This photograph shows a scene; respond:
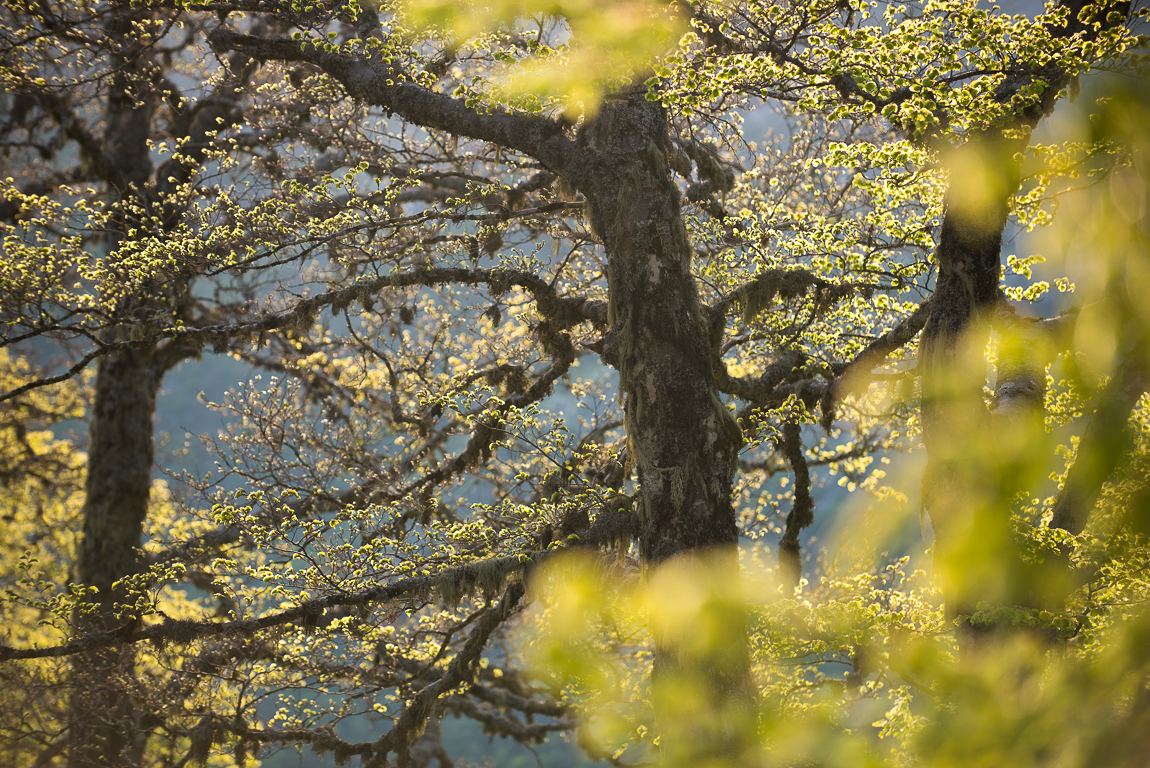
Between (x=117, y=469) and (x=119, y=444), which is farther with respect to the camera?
(x=119, y=444)

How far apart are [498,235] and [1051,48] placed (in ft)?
17.6

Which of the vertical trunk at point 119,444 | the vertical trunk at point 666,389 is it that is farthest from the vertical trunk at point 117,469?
the vertical trunk at point 666,389

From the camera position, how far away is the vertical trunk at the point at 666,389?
5.05 m

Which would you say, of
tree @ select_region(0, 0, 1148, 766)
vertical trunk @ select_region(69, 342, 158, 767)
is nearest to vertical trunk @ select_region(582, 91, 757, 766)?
tree @ select_region(0, 0, 1148, 766)

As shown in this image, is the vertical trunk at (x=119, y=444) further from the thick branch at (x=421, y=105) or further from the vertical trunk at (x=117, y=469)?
the thick branch at (x=421, y=105)

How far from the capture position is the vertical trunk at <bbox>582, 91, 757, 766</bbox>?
5.05 m

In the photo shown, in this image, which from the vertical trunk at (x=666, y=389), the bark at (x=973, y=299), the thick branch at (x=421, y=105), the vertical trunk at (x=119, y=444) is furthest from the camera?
the vertical trunk at (x=119, y=444)

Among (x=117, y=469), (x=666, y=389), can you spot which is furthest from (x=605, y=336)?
(x=117, y=469)

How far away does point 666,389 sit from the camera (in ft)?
18.4

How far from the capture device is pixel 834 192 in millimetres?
11266

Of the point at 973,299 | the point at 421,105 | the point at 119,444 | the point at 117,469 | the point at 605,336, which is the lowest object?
the point at 973,299

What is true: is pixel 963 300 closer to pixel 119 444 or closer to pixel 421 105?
pixel 421 105

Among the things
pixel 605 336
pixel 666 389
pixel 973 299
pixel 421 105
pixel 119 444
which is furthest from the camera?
pixel 119 444

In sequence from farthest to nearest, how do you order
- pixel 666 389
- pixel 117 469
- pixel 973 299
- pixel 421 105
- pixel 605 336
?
pixel 117 469 < pixel 421 105 < pixel 605 336 < pixel 666 389 < pixel 973 299
